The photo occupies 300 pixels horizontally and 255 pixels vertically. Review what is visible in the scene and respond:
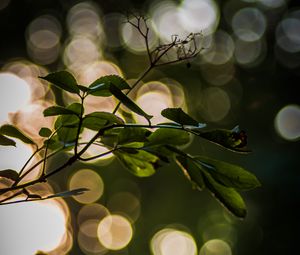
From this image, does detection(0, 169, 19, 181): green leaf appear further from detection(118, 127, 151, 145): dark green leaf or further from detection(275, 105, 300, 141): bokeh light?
detection(275, 105, 300, 141): bokeh light

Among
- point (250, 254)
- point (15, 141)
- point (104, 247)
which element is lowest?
point (104, 247)

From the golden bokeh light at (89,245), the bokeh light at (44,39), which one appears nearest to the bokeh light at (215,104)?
the bokeh light at (44,39)

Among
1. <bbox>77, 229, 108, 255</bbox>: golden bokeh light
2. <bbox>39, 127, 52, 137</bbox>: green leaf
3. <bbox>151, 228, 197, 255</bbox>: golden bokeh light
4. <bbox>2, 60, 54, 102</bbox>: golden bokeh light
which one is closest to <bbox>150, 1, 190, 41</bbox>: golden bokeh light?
<bbox>2, 60, 54, 102</bbox>: golden bokeh light

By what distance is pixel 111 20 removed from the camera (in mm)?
9133

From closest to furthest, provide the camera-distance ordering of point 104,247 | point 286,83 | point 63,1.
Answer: point 286,83 → point 63,1 → point 104,247

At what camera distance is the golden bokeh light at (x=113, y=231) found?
898 cm

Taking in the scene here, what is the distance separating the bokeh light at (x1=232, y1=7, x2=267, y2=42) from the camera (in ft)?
28.5

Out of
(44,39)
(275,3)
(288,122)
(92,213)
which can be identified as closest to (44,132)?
(288,122)

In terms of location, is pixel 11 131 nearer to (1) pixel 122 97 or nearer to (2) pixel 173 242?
(1) pixel 122 97

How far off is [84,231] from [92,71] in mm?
3274

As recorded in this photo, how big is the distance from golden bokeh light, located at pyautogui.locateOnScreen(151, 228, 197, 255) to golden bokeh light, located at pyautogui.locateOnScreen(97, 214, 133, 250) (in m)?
0.63

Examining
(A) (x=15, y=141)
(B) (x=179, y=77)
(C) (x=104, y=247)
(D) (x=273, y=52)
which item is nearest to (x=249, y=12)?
(D) (x=273, y=52)

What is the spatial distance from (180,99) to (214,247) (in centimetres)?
250

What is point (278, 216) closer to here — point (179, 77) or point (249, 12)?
point (179, 77)
